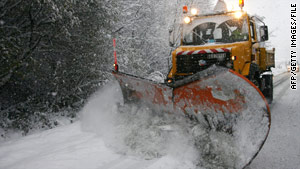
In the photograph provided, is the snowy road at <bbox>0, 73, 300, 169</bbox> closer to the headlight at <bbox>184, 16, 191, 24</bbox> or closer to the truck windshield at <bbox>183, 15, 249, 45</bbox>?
the truck windshield at <bbox>183, 15, 249, 45</bbox>

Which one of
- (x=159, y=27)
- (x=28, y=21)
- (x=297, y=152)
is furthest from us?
(x=159, y=27)

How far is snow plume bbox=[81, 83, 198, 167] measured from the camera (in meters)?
3.34

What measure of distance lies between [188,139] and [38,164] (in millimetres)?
2098

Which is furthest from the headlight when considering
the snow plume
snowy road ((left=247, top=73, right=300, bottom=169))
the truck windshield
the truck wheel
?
the truck wheel

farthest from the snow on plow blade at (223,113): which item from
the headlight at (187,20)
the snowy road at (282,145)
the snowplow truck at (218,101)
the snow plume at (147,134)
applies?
the headlight at (187,20)

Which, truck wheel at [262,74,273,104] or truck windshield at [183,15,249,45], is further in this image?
truck wheel at [262,74,273,104]

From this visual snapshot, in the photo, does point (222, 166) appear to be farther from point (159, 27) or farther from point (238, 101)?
point (159, 27)

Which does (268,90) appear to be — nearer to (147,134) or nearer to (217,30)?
(217,30)

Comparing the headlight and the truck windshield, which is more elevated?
the headlight

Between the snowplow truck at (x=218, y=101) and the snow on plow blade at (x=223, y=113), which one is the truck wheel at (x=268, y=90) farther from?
the snow on plow blade at (x=223, y=113)

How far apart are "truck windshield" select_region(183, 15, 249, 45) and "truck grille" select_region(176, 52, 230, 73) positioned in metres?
0.62

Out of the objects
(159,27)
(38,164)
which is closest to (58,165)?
(38,164)

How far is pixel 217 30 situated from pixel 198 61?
1070 millimetres

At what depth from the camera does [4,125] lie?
6680 mm
